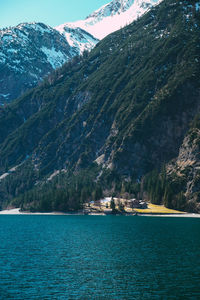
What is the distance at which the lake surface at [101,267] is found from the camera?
192 ft

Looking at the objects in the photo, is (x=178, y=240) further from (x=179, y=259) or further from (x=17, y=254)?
(x=17, y=254)

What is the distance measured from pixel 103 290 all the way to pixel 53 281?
9.68 m

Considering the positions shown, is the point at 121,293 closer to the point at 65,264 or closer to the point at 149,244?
the point at 65,264

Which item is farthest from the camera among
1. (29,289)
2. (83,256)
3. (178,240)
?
(178,240)

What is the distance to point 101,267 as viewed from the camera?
7569 centimetres

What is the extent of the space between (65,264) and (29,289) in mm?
18766

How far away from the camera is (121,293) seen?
191 feet

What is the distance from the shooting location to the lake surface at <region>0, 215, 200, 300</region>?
58.6m

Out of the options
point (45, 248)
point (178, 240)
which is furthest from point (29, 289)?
point (178, 240)

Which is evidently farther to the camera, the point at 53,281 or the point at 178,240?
the point at 178,240

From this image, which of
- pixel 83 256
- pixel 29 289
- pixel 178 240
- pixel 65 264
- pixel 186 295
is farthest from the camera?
pixel 178 240

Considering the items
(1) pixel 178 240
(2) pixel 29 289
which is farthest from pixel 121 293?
(1) pixel 178 240

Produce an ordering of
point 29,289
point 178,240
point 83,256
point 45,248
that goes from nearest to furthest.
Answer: point 29,289
point 83,256
point 45,248
point 178,240

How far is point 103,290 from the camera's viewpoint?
196ft
